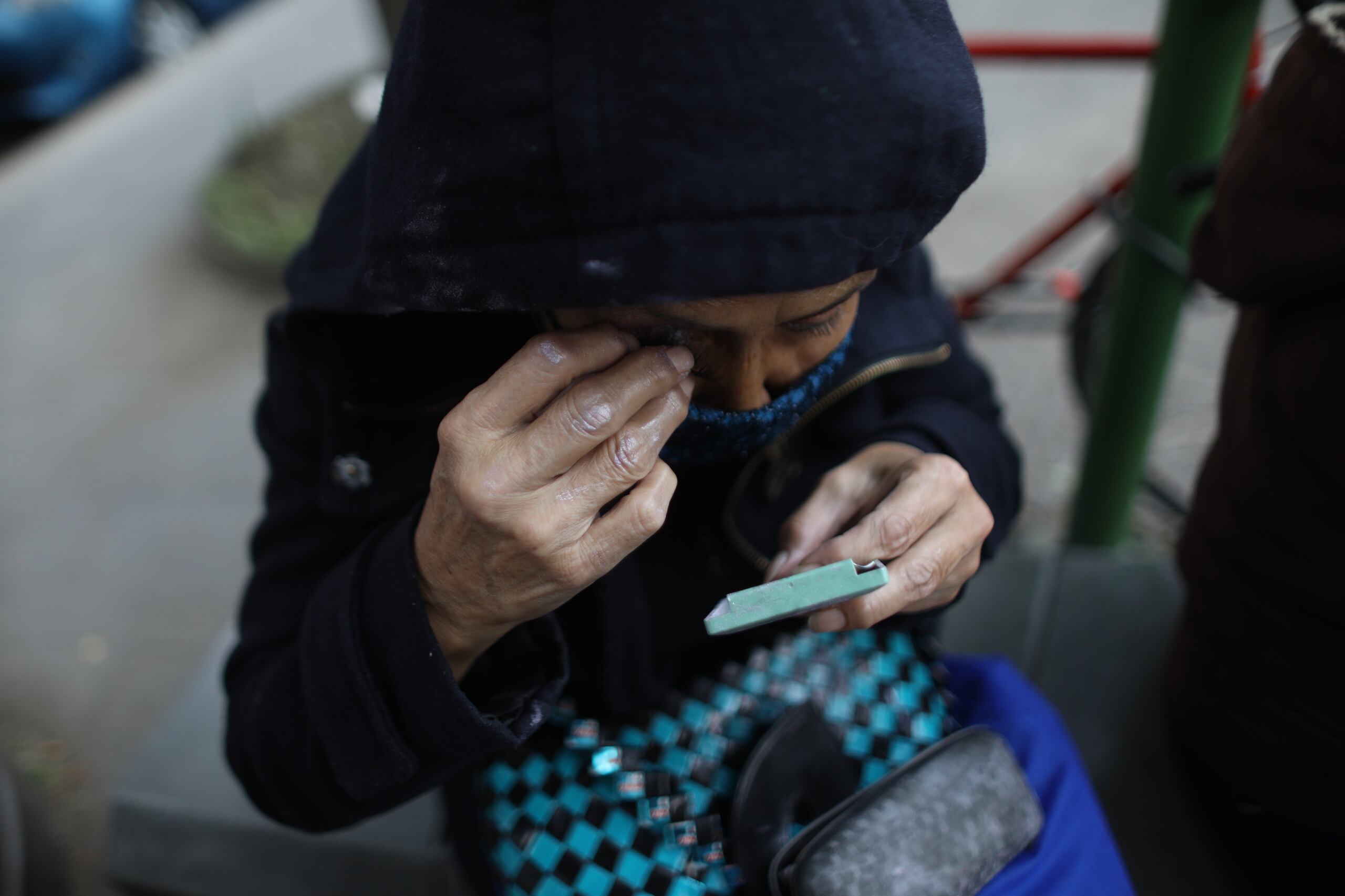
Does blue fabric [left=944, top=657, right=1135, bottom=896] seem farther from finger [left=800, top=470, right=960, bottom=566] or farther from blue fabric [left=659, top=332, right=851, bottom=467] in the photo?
blue fabric [left=659, top=332, right=851, bottom=467]

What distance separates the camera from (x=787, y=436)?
54.6 inches

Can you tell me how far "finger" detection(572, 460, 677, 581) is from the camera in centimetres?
100

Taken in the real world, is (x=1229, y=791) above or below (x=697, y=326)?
below

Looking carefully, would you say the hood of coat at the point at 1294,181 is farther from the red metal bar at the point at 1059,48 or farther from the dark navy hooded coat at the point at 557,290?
the red metal bar at the point at 1059,48

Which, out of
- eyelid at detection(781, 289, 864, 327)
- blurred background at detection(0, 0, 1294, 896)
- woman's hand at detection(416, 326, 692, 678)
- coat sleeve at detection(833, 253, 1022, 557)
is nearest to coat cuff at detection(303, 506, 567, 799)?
woman's hand at detection(416, 326, 692, 678)

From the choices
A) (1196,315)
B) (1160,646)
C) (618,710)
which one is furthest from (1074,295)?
(618,710)

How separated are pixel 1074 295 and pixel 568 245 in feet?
9.45

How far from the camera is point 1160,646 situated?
6.52 ft

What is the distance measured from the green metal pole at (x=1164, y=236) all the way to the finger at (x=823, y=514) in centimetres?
101

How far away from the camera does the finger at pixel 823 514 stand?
125 cm

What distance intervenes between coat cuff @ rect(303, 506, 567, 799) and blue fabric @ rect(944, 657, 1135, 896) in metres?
0.62

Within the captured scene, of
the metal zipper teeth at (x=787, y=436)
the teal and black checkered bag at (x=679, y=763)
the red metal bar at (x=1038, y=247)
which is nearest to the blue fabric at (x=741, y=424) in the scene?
the metal zipper teeth at (x=787, y=436)

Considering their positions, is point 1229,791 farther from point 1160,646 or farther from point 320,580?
point 320,580

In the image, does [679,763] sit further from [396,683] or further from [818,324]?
[818,324]
